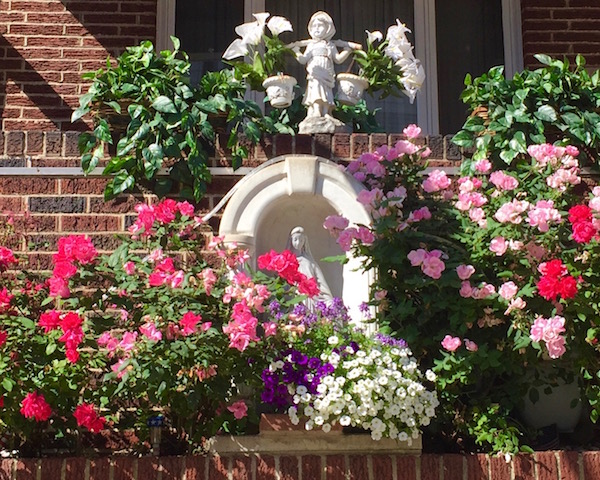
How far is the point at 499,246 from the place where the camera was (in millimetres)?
3939

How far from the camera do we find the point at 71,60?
18.6ft

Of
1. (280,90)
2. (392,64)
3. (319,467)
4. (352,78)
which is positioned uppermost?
(392,64)

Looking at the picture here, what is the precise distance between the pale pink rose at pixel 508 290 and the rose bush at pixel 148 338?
0.55 meters

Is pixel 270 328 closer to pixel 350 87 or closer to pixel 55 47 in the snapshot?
pixel 350 87

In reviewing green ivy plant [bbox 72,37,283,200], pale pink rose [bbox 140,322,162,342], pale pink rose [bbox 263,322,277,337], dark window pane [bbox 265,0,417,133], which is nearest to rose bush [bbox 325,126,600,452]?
pale pink rose [bbox 263,322,277,337]

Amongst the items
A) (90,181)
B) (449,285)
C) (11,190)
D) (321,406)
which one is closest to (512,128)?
(449,285)

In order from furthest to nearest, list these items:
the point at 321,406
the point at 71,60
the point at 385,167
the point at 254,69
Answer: the point at 71,60 → the point at 254,69 → the point at 385,167 → the point at 321,406

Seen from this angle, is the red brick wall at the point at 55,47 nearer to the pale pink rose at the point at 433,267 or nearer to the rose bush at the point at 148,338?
the rose bush at the point at 148,338

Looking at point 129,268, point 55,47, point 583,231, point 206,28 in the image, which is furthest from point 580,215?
point 55,47

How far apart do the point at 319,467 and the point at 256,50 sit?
7.88ft

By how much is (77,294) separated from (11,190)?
0.71m

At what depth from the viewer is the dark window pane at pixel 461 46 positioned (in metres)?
6.04

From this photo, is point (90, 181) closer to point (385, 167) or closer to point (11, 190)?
point (11, 190)

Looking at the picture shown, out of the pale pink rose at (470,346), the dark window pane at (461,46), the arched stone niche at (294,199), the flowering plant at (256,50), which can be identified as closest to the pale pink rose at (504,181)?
the arched stone niche at (294,199)
